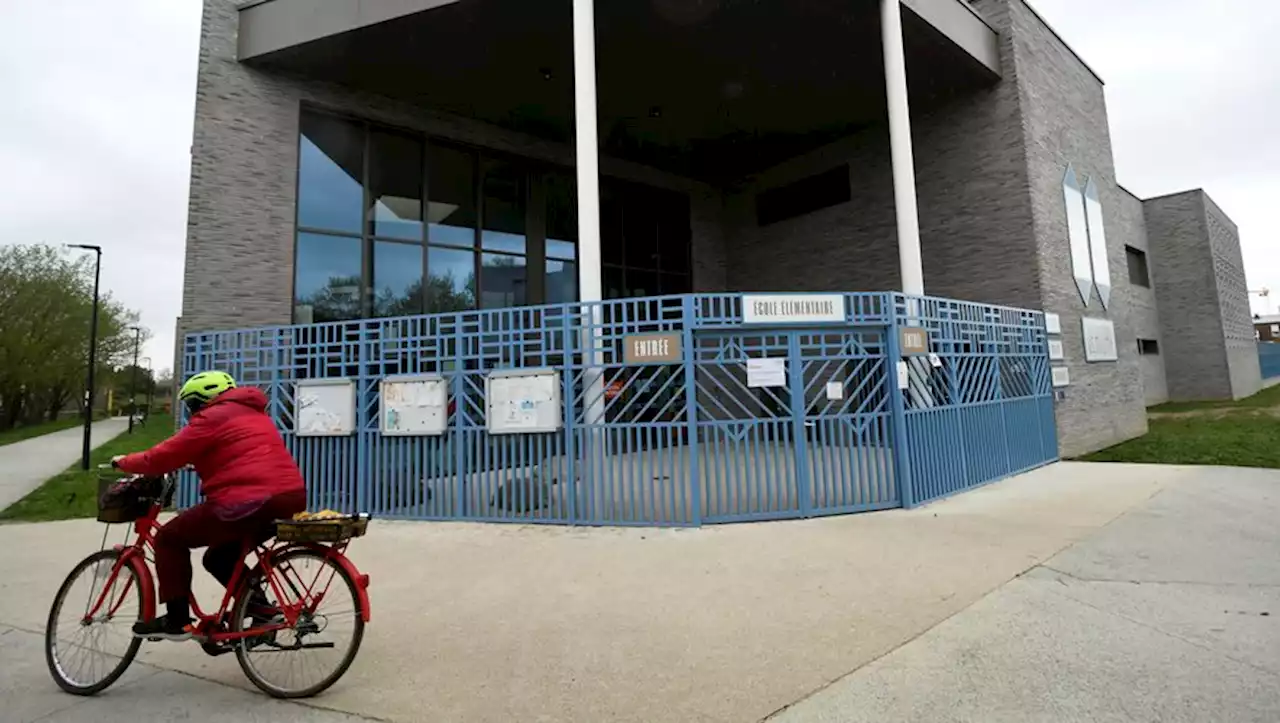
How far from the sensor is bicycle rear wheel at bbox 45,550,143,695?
10.9ft

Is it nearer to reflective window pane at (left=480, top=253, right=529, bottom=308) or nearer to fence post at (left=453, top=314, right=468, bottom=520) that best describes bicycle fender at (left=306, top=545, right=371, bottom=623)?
fence post at (left=453, top=314, right=468, bottom=520)

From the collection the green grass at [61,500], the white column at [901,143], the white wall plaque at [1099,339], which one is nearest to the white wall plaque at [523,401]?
the green grass at [61,500]

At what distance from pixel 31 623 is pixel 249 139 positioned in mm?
8244

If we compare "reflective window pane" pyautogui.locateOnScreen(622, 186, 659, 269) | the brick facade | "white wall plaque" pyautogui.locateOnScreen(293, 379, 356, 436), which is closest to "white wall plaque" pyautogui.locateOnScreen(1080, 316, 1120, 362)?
the brick facade

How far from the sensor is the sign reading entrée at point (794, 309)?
6910 millimetres

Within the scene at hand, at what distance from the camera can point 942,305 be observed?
854 cm

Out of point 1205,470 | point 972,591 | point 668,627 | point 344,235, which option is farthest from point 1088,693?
point 344,235

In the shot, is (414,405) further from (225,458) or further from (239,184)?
(239,184)

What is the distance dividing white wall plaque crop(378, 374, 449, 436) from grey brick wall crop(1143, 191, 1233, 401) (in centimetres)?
2721

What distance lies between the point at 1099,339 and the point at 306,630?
15502 millimetres

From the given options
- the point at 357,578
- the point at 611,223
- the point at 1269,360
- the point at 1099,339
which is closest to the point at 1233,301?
the point at 1269,360

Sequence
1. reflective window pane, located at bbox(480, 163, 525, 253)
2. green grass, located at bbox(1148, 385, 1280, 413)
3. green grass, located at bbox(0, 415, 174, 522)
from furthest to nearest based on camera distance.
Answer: green grass, located at bbox(1148, 385, 1280, 413) < reflective window pane, located at bbox(480, 163, 525, 253) < green grass, located at bbox(0, 415, 174, 522)

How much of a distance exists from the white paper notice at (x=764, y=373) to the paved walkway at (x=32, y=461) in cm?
1243

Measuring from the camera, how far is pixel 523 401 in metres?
7.18
